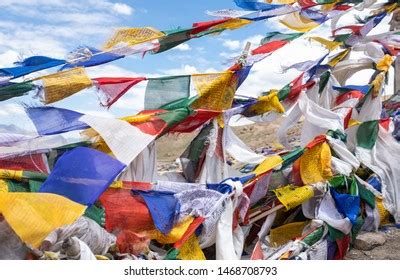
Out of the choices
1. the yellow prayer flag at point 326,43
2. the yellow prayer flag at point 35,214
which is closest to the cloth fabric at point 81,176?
the yellow prayer flag at point 35,214

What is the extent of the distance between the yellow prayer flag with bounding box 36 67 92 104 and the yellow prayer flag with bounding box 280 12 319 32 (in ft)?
11.2

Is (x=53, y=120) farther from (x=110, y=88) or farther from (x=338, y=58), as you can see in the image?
(x=338, y=58)

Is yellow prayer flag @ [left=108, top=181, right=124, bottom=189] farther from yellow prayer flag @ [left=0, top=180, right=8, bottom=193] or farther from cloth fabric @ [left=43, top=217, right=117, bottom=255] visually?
yellow prayer flag @ [left=0, top=180, right=8, bottom=193]

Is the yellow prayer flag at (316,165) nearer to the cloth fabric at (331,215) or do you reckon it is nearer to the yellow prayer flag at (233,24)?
the cloth fabric at (331,215)

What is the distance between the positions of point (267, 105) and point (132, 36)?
5.19 ft

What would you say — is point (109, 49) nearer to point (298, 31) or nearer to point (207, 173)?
point (207, 173)

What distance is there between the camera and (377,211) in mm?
5414

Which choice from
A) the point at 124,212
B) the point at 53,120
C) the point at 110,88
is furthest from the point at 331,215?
the point at 53,120

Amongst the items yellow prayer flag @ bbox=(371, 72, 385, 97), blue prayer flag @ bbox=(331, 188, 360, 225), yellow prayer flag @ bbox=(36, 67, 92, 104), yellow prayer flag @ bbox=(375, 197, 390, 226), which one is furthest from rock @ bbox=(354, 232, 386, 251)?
yellow prayer flag @ bbox=(36, 67, 92, 104)

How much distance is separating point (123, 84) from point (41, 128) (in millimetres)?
792

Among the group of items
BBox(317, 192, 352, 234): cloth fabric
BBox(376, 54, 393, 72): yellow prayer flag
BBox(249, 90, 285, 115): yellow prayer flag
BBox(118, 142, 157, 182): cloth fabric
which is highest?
BBox(376, 54, 393, 72): yellow prayer flag

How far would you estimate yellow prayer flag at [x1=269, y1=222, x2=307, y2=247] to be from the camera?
15.5 ft

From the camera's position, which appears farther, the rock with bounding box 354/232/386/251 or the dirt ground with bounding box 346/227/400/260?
the rock with bounding box 354/232/386/251

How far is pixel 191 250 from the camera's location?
3.81 m
